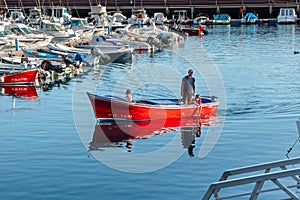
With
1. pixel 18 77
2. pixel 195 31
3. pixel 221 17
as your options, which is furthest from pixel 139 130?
pixel 221 17

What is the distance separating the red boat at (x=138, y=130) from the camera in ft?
92.3

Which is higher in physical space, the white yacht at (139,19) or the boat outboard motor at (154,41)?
the white yacht at (139,19)


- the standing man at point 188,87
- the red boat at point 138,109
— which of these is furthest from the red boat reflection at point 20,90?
the standing man at point 188,87

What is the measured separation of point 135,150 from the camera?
85.6 ft

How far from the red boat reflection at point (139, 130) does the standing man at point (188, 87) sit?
2.99 feet

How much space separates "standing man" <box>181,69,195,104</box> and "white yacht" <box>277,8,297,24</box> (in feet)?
308

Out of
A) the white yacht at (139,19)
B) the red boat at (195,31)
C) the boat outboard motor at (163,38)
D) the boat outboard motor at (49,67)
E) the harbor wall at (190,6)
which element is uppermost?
the harbor wall at (190,6)

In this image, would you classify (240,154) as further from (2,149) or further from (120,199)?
(2,149)

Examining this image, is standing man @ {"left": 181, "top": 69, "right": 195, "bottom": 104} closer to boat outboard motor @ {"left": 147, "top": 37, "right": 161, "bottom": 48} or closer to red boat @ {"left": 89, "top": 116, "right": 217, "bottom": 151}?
red boat @ {"left": 89, "top": 116, "right": 217, "bottom": 151}

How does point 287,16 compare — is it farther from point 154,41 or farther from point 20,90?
point 20,90

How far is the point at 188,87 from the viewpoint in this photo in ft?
104

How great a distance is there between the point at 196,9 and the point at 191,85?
332 ft

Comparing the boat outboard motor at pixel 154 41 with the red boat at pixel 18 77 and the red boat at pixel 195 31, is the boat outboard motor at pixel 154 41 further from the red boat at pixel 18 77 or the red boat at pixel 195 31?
the red boat at pixel 18 77

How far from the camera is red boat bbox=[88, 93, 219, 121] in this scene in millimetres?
30266
